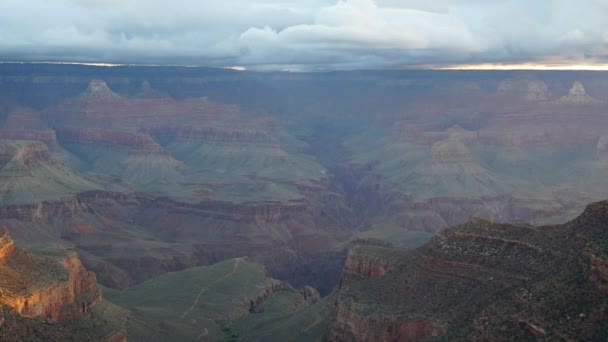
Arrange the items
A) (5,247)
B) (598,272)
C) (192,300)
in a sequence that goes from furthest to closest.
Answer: (192,300)
(5,247)
(598,272)

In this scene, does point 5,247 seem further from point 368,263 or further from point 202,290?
point 202,290

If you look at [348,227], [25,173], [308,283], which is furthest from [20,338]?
[348,227]

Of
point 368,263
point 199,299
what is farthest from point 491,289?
point 199,299

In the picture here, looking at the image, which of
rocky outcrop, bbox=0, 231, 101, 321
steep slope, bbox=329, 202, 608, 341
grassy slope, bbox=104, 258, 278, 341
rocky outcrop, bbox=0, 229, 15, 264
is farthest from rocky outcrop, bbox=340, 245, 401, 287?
rocky outcrop, bbox=0, 229, 15, 264

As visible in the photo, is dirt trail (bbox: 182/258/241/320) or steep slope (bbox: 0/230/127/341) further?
dirt trail (bbox: 182/258/241/320)

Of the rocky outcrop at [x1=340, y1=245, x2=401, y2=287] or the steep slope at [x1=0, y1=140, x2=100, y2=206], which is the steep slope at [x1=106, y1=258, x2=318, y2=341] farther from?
the steep slope at [x1=0, y1=140, x2=100, y2=206]

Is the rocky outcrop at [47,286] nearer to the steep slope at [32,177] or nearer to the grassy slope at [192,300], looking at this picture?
the grassy slope at [192,300]

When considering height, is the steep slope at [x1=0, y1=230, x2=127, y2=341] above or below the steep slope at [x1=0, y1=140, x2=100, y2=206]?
above

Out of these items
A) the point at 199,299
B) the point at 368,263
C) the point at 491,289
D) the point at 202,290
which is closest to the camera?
the point at 491,289

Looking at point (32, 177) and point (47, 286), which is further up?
point (47, 286)

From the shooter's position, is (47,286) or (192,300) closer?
(47,286)

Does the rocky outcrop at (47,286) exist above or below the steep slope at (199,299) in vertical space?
above

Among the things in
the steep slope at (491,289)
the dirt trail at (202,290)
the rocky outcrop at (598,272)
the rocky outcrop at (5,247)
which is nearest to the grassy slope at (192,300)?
the dirt trail at (202,290)
